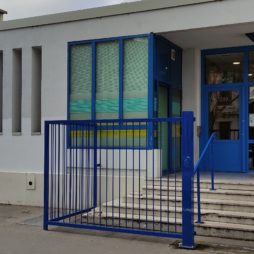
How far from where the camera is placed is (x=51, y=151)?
8492 millimetres

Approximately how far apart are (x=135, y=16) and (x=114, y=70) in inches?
49.2

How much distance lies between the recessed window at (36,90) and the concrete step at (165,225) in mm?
3672

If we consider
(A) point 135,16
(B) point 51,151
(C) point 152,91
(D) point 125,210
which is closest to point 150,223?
(D) point 125,210

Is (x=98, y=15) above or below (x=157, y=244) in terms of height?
above

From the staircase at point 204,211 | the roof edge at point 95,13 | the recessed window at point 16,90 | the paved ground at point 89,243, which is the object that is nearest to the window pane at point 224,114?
the staircase at point 204,211

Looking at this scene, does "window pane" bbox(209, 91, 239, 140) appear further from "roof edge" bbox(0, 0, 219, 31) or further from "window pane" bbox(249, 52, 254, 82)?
"roof edge" bbox(0, 0, 219, 31)

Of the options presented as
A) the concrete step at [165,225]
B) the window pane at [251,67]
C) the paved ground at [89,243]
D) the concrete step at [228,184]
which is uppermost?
the window pane at [251,67]

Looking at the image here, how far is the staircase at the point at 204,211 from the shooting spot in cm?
738

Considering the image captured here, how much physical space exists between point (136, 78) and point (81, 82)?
1408mm

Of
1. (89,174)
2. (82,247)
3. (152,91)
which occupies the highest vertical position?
(152,91)

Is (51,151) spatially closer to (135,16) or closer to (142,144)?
(142,144)

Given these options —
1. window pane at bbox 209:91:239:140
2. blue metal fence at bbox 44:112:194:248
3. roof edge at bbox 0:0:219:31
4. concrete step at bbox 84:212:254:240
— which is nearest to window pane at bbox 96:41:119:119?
blue metal fence at bbox 44:112:194:248

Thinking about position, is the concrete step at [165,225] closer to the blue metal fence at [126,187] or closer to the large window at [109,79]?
the blue metal fence at [126,187]

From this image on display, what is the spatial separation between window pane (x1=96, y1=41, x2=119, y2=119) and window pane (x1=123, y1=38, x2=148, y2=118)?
230 mm
